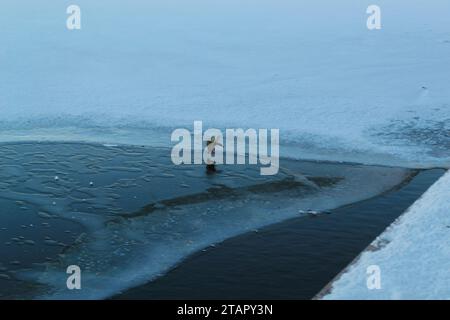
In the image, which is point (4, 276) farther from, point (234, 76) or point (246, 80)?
point (234, 76)

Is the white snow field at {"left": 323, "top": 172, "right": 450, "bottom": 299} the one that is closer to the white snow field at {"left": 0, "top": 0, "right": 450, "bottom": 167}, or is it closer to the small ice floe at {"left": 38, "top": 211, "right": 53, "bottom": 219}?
the white snow field at {"left": 0, "top": 0, "right": 450, "bottom": 167}

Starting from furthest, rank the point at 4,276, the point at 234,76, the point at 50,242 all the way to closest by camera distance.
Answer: the point at 234,76 → the point at 50,242 → the point at 4,276

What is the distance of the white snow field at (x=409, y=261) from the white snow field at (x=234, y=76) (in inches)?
183

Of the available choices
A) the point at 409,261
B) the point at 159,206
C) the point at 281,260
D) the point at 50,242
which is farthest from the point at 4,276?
the point at 409,261

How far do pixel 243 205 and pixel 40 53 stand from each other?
14.6 meters

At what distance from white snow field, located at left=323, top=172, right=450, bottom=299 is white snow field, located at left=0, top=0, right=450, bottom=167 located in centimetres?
464

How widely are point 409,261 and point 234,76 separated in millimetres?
14045

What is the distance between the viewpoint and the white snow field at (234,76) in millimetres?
15641

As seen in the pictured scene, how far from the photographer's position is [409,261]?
790 centimetres

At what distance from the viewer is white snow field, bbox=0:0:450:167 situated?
15.6 m

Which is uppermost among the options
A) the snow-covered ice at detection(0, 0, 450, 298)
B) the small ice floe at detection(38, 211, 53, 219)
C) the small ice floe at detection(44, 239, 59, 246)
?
the snow-covered ice at detection(0, 0, 450, 298)

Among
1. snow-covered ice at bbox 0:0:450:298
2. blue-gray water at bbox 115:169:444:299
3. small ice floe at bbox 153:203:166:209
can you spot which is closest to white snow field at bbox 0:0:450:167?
snow-covered ice at bbox 0:0:450:298

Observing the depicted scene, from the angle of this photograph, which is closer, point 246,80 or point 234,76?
point 246,80
